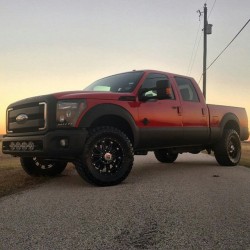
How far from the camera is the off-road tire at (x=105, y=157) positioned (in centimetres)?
615

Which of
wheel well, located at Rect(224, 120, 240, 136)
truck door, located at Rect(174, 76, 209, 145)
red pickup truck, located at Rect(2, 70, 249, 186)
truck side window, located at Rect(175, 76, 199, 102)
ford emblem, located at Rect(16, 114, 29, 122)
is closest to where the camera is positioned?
red pickup truck, located at Rect(2, 70, 249, 186)

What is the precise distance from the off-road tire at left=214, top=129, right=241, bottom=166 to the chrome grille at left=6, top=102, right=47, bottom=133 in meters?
4.98

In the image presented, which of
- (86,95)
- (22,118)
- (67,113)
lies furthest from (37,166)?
(86,95)

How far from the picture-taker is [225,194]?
5598mm

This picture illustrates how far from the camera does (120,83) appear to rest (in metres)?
7.58

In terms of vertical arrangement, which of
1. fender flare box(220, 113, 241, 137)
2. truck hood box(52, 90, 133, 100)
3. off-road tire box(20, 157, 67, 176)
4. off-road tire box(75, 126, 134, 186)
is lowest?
off-road tire box(20, 157, 67, 176)

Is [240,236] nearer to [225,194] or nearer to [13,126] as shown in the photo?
[225,194]

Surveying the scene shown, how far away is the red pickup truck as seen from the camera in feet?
20.0

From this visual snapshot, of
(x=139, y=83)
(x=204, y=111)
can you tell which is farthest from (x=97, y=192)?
(x=204, y=111)

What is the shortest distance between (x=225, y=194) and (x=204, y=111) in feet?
11.6

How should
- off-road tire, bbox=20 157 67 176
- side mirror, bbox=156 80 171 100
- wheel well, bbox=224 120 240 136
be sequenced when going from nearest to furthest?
1. side mirror, bbox=156 80 171 100
2. off-road tire, bbox=20 157 67 176
3. wheel well, bbox=224 120 240 136

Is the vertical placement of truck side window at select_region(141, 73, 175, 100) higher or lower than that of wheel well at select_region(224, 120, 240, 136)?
higher

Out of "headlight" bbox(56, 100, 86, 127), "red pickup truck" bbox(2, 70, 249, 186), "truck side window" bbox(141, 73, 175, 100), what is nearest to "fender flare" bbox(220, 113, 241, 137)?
"red pickup truck" bbox(2, 70, 249, 186)

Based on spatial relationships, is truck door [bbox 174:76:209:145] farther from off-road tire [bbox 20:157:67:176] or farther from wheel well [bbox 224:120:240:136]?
off-road tire [bbox 20:157:67:176]
